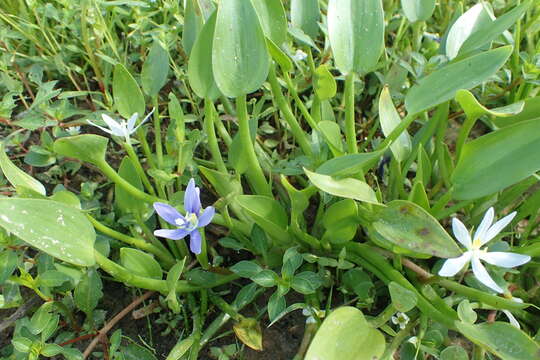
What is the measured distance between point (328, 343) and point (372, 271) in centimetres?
27

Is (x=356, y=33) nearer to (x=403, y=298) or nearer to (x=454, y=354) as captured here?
(x=403, y=298)

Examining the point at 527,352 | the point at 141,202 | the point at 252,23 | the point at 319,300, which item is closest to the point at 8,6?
the point at 141,202

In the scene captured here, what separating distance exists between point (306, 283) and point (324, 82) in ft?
1.35

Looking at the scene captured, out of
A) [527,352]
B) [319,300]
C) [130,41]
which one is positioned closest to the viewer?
[527,352]

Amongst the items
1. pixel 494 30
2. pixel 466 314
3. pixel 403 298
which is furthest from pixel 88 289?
pixel 494 30

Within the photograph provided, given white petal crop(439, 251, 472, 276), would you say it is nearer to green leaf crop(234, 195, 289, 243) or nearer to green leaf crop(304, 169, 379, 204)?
green leaf crop(304, 169, 379, 204)

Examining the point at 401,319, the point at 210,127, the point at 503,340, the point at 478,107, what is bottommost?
the point at 401,319

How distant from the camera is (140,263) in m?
0.98

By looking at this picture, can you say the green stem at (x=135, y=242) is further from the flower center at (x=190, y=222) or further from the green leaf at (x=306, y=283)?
the green leaf at (x=306, y=283)

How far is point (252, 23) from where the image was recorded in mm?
894

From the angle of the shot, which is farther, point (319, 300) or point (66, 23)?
point (66, 23)

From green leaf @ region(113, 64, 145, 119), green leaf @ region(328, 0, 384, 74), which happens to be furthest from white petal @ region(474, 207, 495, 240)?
green leaf @ region(113, 64, 145, 119)

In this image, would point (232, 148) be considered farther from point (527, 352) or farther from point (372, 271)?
point (527, 352)

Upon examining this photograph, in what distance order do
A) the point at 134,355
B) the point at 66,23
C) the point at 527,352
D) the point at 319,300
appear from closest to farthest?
the point at 527,352 < the point at 134,355 < the point at 319,300 < the point at 66,23
